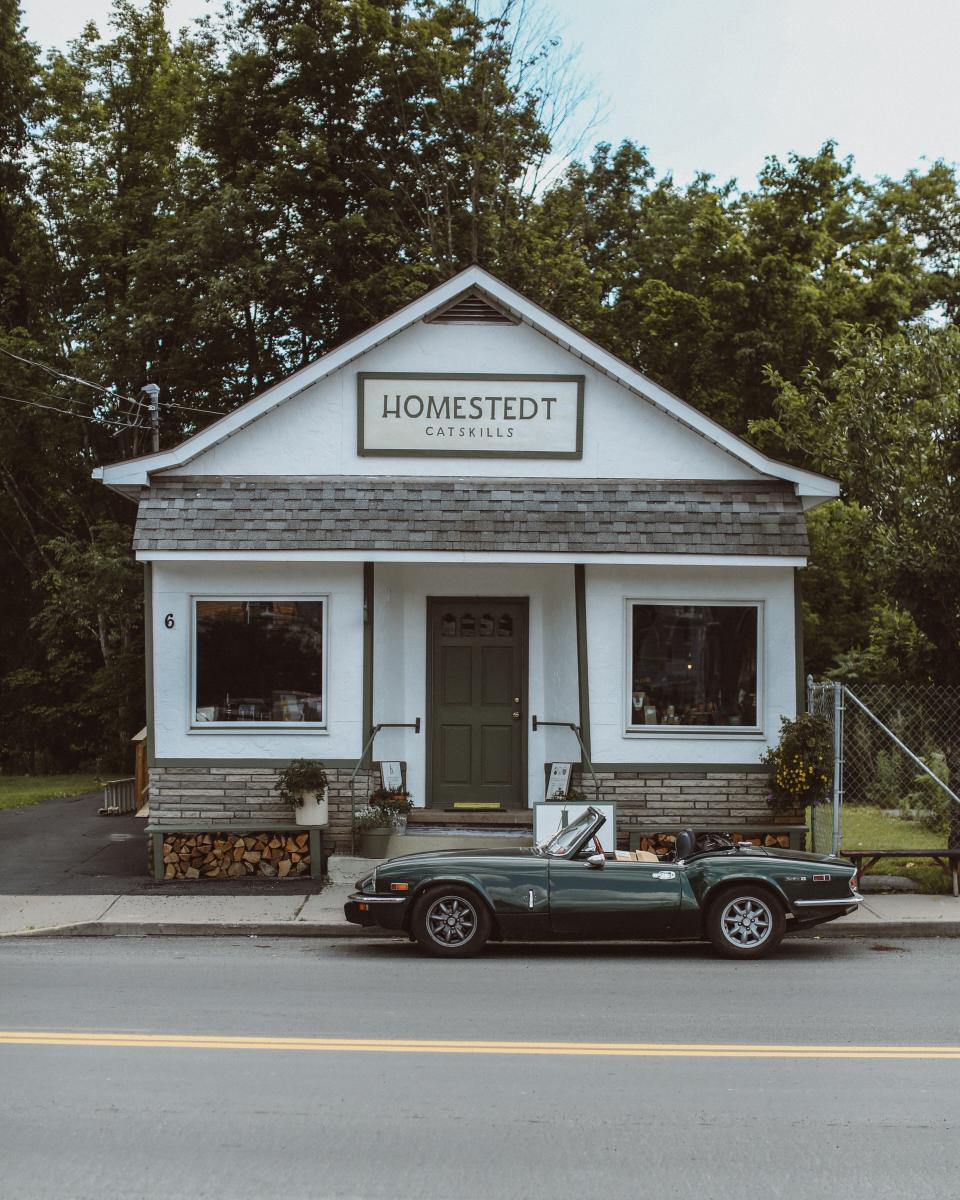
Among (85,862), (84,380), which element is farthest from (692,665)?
(84,380)

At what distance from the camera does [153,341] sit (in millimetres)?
29781

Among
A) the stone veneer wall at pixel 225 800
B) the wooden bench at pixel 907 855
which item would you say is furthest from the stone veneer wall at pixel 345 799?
the wooden bench at pixel 907 855

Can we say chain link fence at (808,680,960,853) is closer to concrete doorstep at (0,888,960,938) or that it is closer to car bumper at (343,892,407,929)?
concrete doorstep at (0,888,960,938)

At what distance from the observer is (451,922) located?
33.9ft

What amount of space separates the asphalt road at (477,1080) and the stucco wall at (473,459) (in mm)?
6005

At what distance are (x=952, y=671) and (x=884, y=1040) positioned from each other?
23.5 feet

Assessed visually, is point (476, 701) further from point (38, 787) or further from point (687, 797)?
point (38, 787)

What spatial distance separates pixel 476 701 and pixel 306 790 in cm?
231

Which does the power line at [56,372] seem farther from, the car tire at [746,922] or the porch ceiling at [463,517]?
the car tire at [746,922]

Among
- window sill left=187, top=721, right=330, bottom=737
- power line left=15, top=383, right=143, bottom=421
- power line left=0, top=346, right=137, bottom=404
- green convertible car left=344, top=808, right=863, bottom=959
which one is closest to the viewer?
green convertible car left=344, top=808, right=863, bottom=959

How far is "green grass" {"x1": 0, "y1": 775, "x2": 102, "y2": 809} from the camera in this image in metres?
23.4

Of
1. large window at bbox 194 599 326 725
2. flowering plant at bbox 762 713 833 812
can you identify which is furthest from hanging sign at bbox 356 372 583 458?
flowering plant at bbox 762 713 833 812

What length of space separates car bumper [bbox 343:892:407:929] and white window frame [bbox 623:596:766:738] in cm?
468

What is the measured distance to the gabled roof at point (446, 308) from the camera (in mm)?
14336
